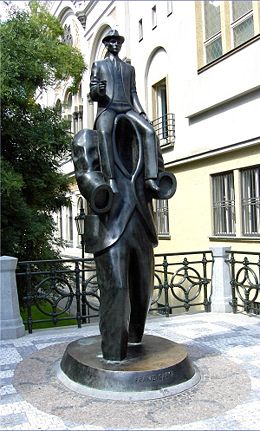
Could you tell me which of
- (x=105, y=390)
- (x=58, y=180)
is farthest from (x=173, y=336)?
(x=58, y=180)

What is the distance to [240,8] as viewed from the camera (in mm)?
12914

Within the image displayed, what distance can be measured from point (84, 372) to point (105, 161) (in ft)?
6.63

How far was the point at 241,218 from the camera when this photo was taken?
1294 cm

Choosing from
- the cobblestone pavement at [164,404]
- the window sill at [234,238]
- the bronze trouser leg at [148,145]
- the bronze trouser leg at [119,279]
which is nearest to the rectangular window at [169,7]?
the window sill at [234,238]

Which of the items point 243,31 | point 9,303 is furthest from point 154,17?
point 9,303

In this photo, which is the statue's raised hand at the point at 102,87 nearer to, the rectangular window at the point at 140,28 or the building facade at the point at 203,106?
the building facade at the point at 203,106

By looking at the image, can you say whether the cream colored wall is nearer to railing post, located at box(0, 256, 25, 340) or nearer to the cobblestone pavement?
railing post, located at box(0, 256, 25, 340)

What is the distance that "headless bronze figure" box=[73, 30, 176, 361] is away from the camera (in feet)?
14.8

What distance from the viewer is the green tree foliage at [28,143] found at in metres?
11.9

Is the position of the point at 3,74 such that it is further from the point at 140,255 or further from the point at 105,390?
the point at 105,390

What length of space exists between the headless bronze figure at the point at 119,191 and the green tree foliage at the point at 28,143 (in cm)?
667

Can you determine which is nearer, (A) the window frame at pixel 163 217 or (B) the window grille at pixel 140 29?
(A) the window frame at pixel 163 217

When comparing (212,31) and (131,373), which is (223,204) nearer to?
(212,31)

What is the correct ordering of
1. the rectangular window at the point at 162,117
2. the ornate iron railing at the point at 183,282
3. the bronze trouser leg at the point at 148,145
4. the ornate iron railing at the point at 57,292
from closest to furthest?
the bronze trouser leg at the point at 148,145
the ornate iron railing at the point at 57,292
the ornate iron railing at the point at 183,282
the rectangular window at the point at 162,117
